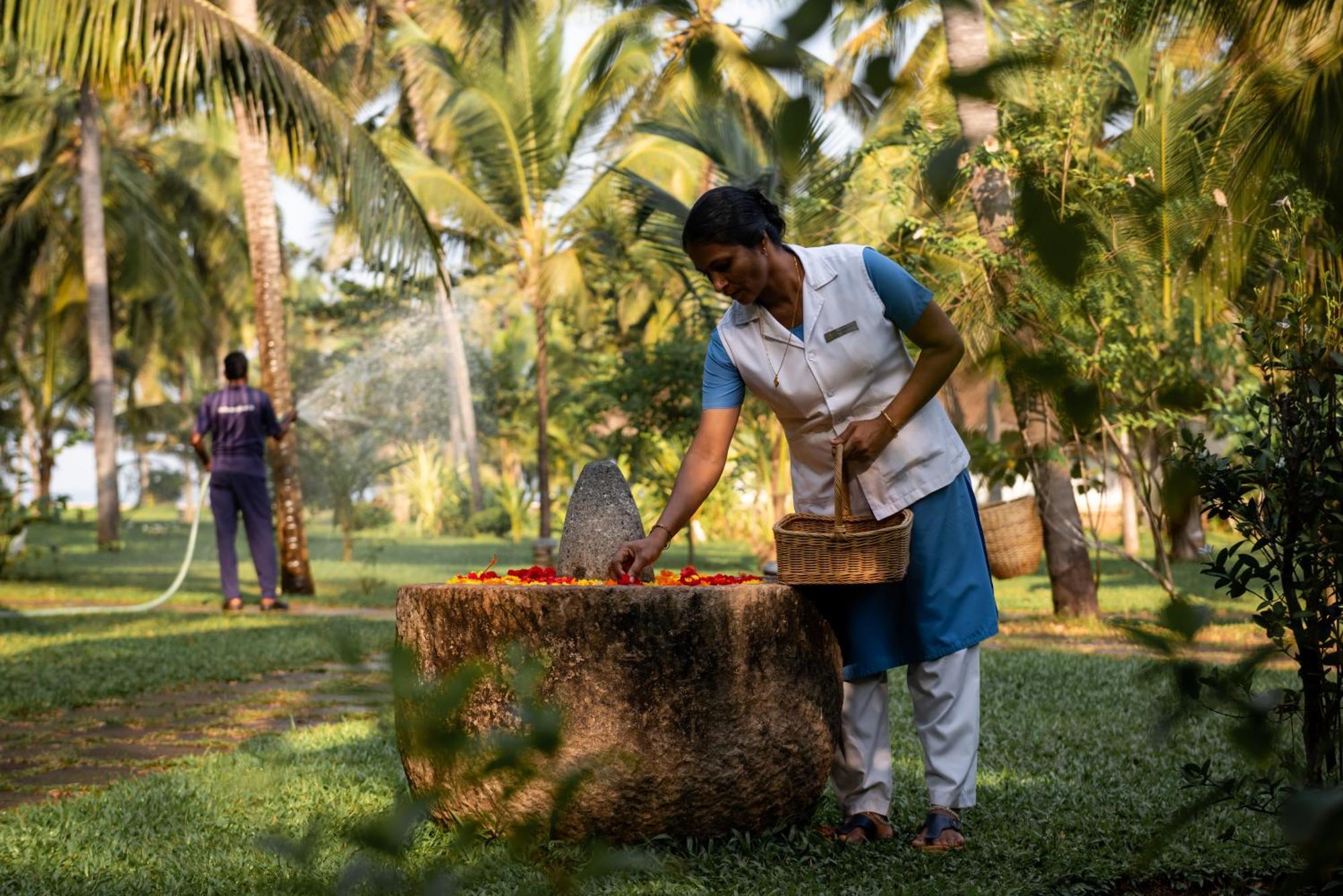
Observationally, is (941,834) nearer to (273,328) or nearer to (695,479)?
(695,479)

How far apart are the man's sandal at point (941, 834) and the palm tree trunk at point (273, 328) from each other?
934 cm

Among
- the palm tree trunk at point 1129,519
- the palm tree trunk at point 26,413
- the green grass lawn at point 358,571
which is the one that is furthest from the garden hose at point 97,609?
the palm tree trunk at point 26,413

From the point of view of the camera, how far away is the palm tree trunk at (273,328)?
11781 millimetres

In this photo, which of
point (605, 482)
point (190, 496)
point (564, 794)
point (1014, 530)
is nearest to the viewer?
point (564, 794)

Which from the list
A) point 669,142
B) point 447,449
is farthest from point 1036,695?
point 447,449

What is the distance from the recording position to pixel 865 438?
339 centimetres

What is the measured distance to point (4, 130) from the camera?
21359 mm

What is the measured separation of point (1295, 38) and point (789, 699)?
2.05 metres

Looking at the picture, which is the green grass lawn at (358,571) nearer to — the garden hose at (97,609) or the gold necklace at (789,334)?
the garden hose at (97,609)

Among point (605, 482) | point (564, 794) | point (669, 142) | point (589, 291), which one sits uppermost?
point (669, 142)

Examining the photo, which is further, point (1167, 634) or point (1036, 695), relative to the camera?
point (1036, 695)

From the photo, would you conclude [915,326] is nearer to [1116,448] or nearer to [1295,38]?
[1295,38]

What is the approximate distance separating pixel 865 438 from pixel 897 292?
1.29ft

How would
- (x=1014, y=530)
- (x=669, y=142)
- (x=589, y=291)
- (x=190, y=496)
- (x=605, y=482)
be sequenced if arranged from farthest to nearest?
(x=190, y=496) → (x=589, y=291) → (x=669, y=142) → (x=1014, y=530) → (x=605, y=482)
